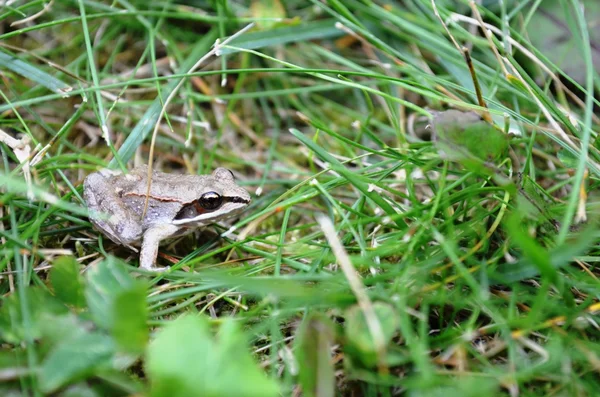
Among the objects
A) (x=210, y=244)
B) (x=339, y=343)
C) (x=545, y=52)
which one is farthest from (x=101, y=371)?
(x=545, y=52)

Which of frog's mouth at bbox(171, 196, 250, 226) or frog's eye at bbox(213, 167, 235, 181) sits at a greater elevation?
frog's eye at bbox(213, 167, 235, 181)

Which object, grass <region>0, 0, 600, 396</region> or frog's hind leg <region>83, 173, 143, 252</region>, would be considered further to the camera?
frog's hind leg <region>83, 173, 143, 252</region>

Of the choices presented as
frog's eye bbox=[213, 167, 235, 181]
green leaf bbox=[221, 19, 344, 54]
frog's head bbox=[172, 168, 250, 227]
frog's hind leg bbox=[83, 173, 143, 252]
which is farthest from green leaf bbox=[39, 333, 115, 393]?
green leaf bbox=[221, 19, 344, 54]

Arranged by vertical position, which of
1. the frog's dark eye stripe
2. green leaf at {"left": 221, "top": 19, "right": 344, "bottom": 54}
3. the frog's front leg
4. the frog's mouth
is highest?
green leaf at {"left": 221, "top": 19, "right": 344, "bottom": 54}

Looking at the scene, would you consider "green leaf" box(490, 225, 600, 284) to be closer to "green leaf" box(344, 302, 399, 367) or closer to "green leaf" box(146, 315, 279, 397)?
"green leaf" box(344, 302, 399, 367)

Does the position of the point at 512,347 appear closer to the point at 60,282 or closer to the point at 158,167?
the point at 60,282

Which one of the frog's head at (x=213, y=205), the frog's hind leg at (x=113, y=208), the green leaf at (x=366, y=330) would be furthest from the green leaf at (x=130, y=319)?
the frog's head at (x=213, y=205)
